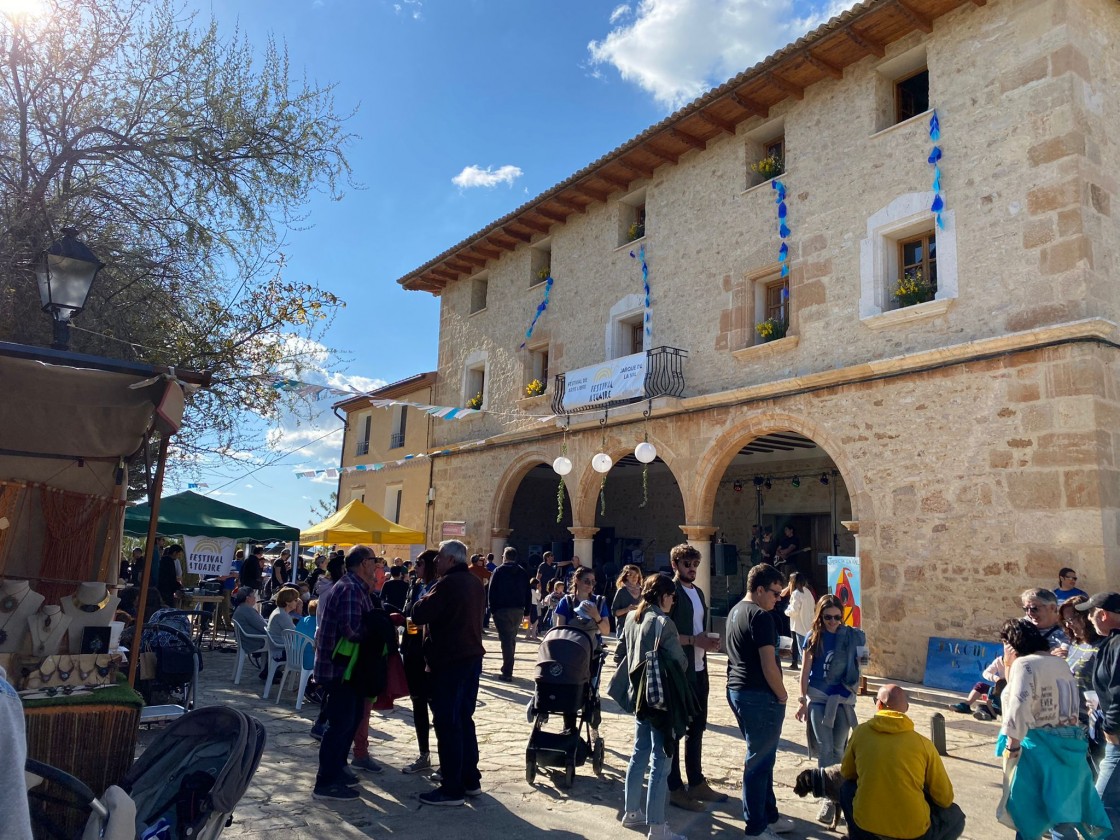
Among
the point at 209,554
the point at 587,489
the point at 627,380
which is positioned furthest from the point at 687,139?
the point at 209,554

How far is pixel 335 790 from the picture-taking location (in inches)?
179

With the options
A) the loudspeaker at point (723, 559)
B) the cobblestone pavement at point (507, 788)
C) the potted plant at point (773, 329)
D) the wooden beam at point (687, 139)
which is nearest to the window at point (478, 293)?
the wooden beam at point (687, 139)

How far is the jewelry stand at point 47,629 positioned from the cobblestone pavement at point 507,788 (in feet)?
4.15

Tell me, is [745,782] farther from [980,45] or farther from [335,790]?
[980,45]

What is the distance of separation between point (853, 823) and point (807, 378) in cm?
786

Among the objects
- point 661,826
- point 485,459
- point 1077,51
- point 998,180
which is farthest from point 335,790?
point 485,459

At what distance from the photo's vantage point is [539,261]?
17.1 m

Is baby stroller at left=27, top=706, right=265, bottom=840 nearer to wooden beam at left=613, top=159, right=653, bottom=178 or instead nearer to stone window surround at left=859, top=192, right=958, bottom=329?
stone window surround at left=859, top=192, right=958, bottom=329

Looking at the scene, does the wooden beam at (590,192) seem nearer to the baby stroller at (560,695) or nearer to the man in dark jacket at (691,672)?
the man in dark jacket at (691,672)

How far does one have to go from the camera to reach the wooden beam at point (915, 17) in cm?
1000

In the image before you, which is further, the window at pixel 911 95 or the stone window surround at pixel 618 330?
the stone window surround at pixel 618 330

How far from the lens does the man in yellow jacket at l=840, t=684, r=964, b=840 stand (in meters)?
3.38

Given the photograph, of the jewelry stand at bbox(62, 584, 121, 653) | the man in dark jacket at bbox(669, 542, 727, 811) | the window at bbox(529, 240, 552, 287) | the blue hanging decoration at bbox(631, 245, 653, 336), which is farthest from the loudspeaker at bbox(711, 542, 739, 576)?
the jewelry stand at bbox(62, 584, 121, 653)

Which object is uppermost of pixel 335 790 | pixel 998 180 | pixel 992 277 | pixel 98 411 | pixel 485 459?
pixel 998 180
